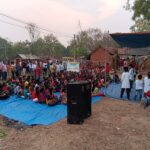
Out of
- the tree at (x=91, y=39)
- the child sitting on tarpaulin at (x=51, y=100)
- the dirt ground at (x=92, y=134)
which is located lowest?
the dirt ground at (x=92, y=134)

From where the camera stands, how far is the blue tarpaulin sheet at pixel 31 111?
10.9 meters

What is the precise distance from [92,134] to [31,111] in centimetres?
428

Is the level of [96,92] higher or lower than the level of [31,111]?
higher

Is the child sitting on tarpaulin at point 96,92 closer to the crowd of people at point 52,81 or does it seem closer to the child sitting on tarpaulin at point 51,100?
the crowd of people at point 52,81

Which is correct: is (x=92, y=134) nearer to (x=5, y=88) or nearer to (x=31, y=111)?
(x=31, y=111)

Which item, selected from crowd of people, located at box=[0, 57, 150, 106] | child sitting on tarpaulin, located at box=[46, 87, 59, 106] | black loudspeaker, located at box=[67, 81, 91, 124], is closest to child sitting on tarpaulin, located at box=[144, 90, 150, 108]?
crowd of people, located at box=[0, 57, 150, 106]

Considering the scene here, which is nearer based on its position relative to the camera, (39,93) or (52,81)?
(39,93)

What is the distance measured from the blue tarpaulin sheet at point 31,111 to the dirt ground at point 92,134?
0.64 metres

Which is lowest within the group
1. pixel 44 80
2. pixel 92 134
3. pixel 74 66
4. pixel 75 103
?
pixel 92 134

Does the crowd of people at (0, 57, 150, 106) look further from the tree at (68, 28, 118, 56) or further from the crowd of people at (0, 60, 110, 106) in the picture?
the tree at (68, 28, 118, 56)

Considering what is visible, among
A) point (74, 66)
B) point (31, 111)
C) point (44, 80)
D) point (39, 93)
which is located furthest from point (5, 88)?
point (31, 111)

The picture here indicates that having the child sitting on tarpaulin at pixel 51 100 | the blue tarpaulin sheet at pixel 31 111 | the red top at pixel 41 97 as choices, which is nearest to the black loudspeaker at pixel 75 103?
the blue tarpaulin sheet at pixel 31 111

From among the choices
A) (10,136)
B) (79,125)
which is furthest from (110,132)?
(10,136)

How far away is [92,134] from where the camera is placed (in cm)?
866
